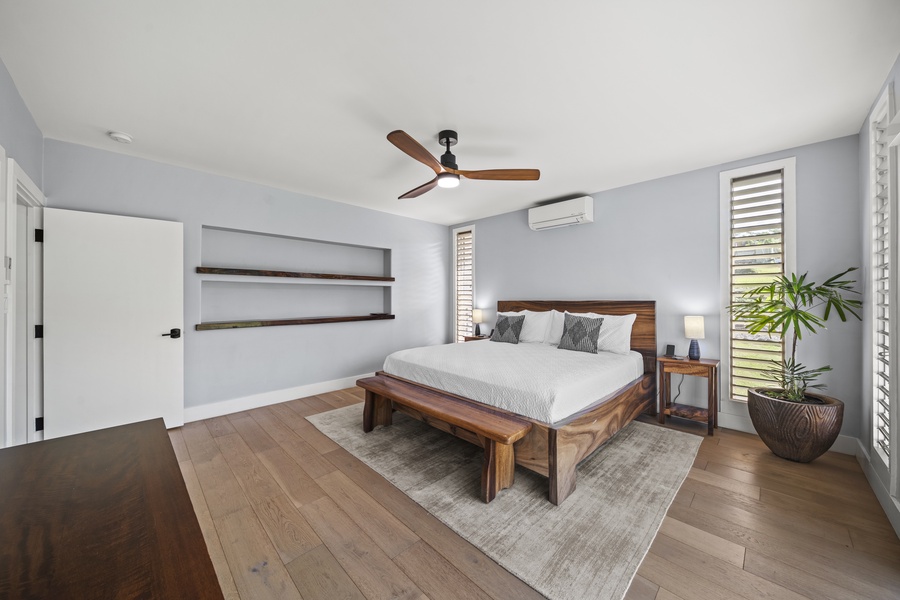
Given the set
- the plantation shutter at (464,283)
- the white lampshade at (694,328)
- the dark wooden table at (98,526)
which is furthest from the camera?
the plantation shutter at (464,283)

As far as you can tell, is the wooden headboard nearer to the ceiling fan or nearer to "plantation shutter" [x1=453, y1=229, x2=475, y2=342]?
"plantation shutter" [x1=453, y1=229, x2=475, y2=342]

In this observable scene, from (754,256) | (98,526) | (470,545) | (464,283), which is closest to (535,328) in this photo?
(464,283)

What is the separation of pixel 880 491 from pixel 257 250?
5674 mm

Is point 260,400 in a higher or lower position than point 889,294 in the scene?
lower

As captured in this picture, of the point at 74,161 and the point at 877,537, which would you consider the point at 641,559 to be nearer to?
the point at 877,537

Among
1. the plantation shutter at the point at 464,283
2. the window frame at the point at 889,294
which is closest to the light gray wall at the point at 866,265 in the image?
the window frame at the point at 889,294

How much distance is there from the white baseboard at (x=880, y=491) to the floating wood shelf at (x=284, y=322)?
4.79 metres

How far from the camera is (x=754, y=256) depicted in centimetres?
327

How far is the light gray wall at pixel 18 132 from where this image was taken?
202cm

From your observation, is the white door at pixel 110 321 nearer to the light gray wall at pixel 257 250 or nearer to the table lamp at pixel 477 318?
the light gray wall at pixel 257 250

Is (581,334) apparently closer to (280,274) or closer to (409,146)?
(409,146)

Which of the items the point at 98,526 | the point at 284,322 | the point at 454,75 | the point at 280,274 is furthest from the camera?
the point at 284,322

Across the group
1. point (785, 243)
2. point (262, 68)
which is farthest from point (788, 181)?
point (262, 68)

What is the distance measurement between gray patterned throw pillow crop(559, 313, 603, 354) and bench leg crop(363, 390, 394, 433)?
195cm
